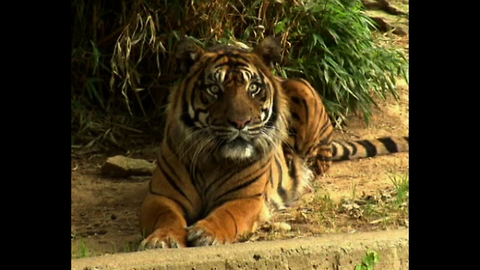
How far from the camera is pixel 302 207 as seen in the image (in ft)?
21.0

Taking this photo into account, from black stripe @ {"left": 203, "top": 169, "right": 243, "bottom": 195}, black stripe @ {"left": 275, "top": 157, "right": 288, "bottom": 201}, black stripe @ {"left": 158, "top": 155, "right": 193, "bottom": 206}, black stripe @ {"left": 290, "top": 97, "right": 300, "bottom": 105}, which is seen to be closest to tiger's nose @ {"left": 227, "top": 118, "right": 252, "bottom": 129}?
black stripe @ {"left": 203, "top": 169, "right": 243, "bottom": 195}

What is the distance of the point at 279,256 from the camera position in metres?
4.52

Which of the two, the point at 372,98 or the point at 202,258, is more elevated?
the point at 372,98

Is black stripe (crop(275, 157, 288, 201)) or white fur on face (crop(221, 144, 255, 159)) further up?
white fur on face (crop(221, 144, 255, 159))

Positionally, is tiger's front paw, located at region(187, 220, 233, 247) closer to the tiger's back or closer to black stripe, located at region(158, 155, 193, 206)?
black stripe, located at region(158, 155, 193, 206)

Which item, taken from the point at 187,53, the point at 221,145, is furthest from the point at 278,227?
the point at 187,53

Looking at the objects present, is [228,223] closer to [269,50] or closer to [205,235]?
[205,235]

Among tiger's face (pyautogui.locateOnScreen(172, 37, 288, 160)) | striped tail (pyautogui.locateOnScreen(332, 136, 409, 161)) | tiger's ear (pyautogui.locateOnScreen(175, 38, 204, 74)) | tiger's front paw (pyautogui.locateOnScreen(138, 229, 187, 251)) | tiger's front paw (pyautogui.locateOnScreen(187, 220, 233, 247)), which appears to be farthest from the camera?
striped tail (pyautogui.locateOnScreen(332, 136, 409, 161))

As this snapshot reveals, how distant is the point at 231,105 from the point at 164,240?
1009 millimetres

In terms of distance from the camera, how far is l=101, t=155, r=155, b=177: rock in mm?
7254

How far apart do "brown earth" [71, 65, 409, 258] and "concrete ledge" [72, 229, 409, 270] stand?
63cm
